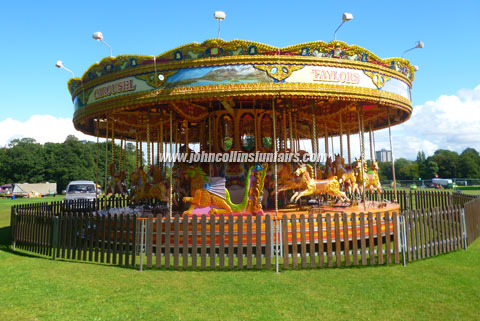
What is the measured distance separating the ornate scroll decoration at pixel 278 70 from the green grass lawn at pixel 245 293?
4448 millimetres

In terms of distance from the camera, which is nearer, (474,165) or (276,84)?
(276,84)

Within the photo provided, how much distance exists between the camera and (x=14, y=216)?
852 centimetres

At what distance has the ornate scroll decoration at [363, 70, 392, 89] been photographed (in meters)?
8.32

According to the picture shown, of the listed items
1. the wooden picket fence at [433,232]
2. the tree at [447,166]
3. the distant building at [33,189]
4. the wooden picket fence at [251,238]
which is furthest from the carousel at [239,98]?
the tree at [447,166]

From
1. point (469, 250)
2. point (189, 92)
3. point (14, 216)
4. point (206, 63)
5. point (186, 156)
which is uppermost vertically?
point (206, 63)

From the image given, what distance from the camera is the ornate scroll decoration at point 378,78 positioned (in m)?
8.32

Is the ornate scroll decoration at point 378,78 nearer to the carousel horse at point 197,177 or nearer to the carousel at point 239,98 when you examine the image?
the carousel at point 239,98

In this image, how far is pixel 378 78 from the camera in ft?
27.9

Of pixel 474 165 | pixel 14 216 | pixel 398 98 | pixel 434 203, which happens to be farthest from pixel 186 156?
pixel 474 165

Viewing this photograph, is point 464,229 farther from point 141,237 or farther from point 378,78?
point 141,237

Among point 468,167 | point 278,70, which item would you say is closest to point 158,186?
point 278,70

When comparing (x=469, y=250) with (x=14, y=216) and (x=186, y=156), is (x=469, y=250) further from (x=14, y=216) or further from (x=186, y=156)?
(x=14, y=216)

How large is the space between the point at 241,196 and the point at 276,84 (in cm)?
414

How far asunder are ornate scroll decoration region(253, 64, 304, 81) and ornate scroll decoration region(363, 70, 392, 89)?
2213mm
